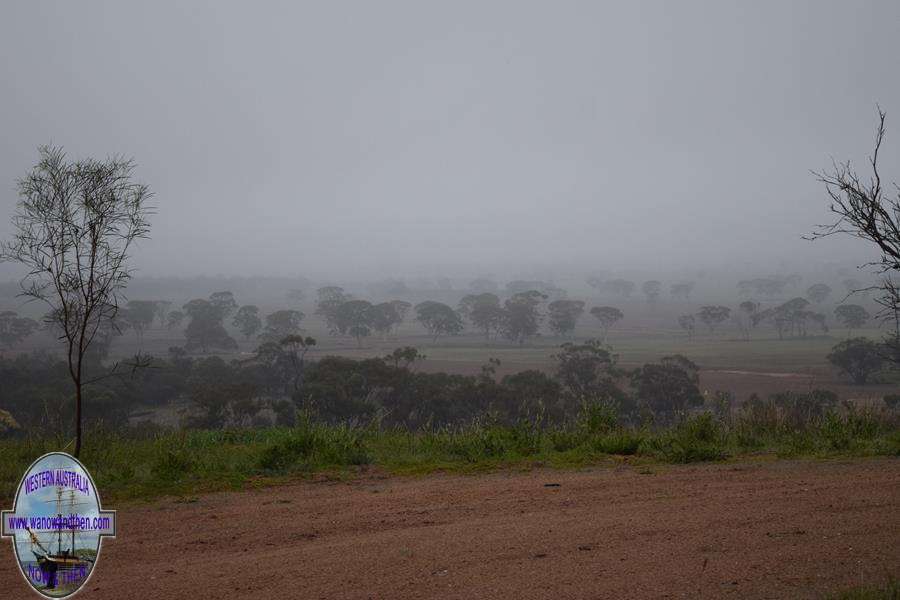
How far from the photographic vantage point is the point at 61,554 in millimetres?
4695

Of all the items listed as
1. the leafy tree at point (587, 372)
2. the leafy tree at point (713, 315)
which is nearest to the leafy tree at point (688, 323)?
the leafy tree at point (713, 315)

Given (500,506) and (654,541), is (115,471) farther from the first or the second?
(654,541)

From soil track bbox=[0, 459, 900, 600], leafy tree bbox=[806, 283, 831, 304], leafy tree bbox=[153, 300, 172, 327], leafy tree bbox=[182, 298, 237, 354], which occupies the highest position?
leafy tree bbox=[153, 300, 172, 327]

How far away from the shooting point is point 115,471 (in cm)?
794

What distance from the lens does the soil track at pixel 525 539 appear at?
14.7 feet

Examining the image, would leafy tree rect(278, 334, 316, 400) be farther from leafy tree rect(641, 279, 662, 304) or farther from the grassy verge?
leafy tree rect(641, 279, 662, 304)

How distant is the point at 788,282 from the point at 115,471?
111 metres

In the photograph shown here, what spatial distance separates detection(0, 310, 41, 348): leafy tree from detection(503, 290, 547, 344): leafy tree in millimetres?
36418

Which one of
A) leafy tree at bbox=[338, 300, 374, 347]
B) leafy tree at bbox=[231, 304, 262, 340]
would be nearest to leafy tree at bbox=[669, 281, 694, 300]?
leafy tree at bbox=[338, 300, 374, 347]

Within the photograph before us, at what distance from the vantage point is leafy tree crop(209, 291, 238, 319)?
5747 cm

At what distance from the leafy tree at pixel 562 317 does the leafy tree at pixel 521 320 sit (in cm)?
115

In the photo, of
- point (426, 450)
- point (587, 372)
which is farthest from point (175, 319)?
point (426, 450)

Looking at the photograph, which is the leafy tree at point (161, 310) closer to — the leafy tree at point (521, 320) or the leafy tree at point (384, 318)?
the leafy tree at point (384, 318)

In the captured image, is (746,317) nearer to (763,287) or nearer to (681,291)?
(763,287)
